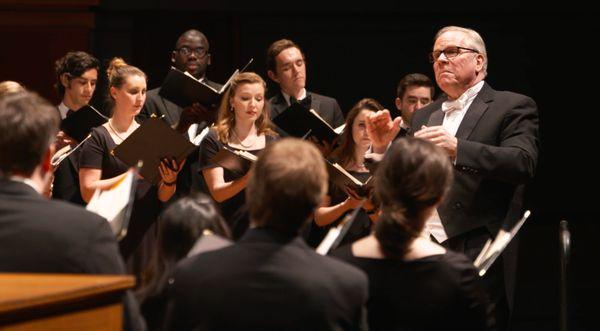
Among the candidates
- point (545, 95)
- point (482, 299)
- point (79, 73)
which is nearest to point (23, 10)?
point (79, 73)

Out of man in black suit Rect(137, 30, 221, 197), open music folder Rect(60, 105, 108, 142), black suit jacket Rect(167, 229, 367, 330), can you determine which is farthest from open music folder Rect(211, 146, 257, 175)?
black suit jacket Rect(167, 229, 367, 330)

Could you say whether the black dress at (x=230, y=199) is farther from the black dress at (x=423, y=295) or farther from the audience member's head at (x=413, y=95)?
the black dress at (x=423, y=295)

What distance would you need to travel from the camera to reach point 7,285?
186 cm

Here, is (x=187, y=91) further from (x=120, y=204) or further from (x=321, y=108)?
(x=120, y=204)

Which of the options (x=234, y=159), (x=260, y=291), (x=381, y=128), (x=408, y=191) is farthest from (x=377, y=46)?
(x=260, y=291)

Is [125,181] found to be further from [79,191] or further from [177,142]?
[79,191]

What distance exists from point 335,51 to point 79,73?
8.05 feet

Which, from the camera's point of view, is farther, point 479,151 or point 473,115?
point 473,115

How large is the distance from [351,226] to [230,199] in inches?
22.2

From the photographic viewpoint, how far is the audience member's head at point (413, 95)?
17.8 feet

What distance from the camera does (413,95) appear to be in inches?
214

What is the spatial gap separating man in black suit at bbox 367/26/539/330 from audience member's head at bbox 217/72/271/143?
1.10m

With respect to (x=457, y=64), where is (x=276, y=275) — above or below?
below

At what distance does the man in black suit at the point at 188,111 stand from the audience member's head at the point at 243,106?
73 millimetres
